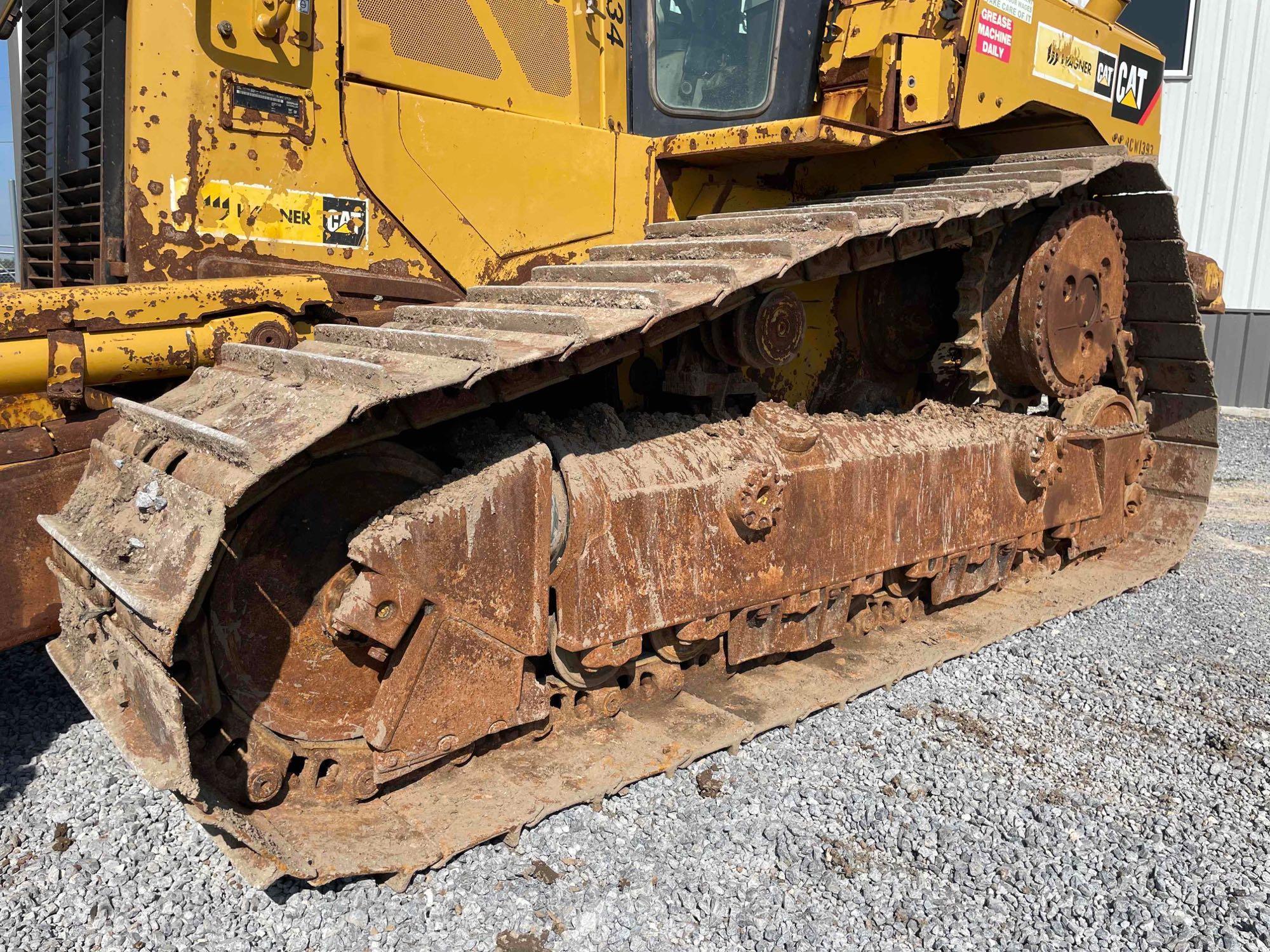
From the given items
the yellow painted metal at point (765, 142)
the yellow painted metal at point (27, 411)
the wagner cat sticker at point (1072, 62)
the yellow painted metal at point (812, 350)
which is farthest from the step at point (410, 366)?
the wagner cat sticker at point (1072, 62)

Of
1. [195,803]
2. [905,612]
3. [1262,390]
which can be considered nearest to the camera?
[195,803]

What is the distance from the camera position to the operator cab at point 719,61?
3.51 meters

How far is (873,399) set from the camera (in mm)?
4227

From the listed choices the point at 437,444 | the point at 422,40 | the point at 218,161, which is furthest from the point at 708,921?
the point at 422,40

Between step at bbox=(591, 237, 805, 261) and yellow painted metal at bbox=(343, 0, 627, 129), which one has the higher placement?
yellow painted metal at bbox=(343, 0, 627, 129)

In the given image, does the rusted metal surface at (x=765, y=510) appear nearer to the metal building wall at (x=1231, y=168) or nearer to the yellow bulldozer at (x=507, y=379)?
the yellow bulldozer at (x=507, y=379)

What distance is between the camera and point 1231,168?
12.8 m

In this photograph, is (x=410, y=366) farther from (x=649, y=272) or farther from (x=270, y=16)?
(x=270, y=16)

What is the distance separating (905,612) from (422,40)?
2.71 m

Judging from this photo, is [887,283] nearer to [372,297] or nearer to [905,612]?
[905,612]

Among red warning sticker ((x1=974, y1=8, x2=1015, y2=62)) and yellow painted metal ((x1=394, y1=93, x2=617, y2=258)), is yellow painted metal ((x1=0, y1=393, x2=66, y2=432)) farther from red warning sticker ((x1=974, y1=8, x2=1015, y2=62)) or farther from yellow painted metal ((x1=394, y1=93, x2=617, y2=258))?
red warning sticker ((x1=974, y1=8, x2=1015, y2=62))

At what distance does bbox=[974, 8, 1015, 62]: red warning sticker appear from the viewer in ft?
11.8

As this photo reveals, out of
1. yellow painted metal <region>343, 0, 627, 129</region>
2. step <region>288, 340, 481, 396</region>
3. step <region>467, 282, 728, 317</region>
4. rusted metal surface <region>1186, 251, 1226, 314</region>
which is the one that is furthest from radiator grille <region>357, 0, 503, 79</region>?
rusted metal surface <region>1186, 251, 1226, 314</region>

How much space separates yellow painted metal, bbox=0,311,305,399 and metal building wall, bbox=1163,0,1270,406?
12.8m
